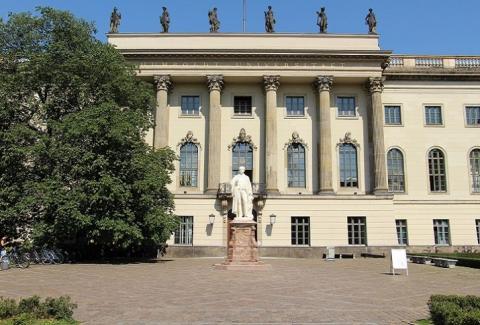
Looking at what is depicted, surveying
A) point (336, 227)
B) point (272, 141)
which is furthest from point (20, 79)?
point (336, 227)

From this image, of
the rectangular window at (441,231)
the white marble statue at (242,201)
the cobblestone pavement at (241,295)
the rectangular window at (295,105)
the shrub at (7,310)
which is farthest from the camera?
the rectangular window at (295,105)

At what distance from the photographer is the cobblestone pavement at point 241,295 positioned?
1020 centimetres

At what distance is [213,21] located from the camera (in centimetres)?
4447

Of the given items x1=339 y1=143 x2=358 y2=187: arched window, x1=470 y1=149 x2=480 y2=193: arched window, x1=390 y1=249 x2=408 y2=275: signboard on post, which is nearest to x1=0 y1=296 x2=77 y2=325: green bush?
x1=390 y1=249 x2=408 y2=275: signboard on post

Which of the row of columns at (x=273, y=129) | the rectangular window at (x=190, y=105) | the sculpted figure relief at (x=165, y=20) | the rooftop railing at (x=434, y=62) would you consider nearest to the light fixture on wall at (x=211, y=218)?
the row of columns at (x=273, y=129)

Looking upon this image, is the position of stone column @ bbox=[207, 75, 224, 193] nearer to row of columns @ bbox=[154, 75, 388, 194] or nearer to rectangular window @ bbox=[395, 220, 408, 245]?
row of columns @ bbox=[154, 75, 388, 194]

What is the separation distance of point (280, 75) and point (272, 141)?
6.10 meters

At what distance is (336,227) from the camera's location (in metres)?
39.5

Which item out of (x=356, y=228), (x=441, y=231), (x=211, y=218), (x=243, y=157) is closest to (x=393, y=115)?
(x=441, y=231)

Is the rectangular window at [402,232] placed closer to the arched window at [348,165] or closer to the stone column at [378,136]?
the stone column at [378,136]

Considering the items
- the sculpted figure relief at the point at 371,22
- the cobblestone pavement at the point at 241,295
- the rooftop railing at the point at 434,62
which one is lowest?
the cobblestone pavement at the point at 241,295

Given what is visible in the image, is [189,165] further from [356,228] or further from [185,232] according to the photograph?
[356,228]

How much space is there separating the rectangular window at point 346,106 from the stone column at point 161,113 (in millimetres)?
15949

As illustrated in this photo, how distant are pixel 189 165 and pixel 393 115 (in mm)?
20035
